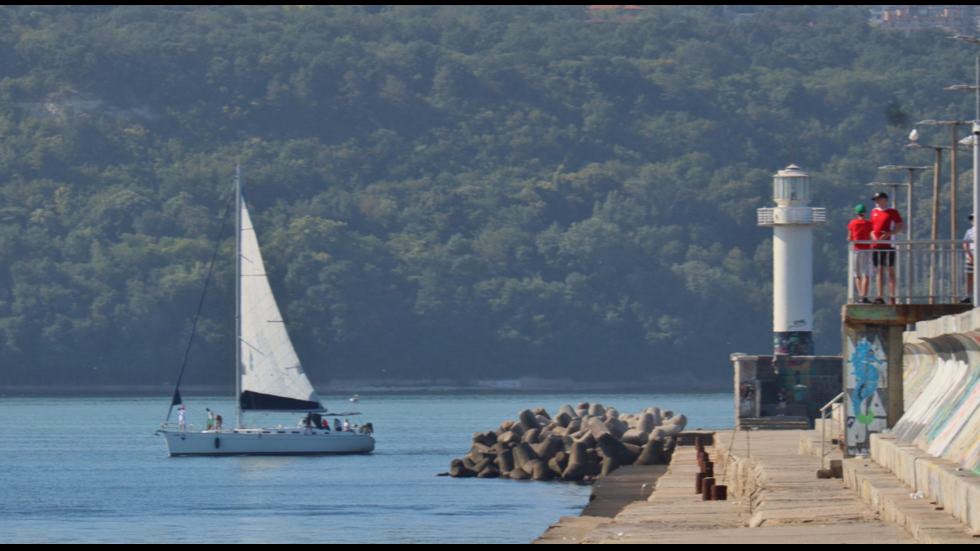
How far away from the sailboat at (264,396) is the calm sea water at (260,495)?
1.53 feet

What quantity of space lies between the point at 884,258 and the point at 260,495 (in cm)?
2272

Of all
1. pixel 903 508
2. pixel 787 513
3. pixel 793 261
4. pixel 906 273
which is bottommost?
pixel 787 513

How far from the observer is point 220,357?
108m

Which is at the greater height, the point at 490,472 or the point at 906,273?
the point at 906,273

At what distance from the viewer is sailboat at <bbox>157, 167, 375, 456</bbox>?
151 feet

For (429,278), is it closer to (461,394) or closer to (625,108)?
(461,394)

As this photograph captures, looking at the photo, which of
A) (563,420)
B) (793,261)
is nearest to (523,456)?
(563,420)

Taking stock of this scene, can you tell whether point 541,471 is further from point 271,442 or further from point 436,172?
point 436,172

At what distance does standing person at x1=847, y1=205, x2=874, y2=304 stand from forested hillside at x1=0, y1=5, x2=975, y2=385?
Answer: 59.1m

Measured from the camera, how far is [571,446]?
35125 mm

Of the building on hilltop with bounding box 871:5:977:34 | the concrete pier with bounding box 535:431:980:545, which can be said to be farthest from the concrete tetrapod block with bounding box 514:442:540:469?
the building on hilltop with bounding box 871:5:977:34

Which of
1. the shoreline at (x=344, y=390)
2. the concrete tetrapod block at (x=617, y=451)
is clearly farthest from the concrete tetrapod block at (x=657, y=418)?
the shoreline at (x=344, y=390)

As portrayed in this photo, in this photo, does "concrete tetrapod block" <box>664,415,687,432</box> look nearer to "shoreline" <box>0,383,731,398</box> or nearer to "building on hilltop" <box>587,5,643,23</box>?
"shoreline" <box>0,383,731,398</box>
